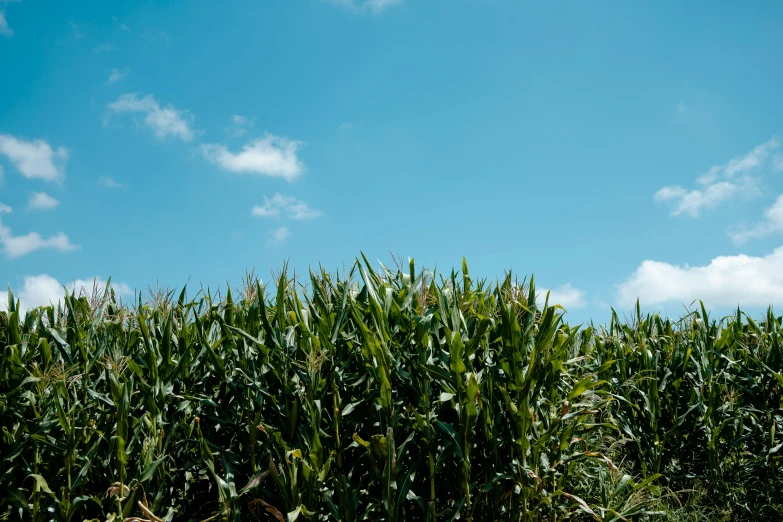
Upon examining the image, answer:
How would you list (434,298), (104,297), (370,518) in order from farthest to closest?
(104,297), (434,298), (370,518)

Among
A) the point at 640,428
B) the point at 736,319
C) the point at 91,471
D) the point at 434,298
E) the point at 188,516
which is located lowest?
the point at 188,516

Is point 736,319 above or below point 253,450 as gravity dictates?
above

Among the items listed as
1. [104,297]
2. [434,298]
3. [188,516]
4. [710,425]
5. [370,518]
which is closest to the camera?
[370,518]

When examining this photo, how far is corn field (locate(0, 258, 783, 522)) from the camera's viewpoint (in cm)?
350

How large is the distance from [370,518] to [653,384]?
314 cm

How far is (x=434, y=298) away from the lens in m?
3.90

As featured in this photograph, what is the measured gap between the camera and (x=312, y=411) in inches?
137

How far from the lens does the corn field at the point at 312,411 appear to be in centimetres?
350

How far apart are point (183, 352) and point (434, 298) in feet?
5.83

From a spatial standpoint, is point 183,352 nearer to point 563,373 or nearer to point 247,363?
point 247,363

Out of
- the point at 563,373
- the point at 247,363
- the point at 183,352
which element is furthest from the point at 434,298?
the point at 183,352

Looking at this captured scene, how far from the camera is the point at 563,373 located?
406cm

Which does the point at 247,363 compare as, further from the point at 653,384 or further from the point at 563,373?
the point at 653,384

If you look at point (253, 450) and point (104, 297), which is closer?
point (253, 450)
